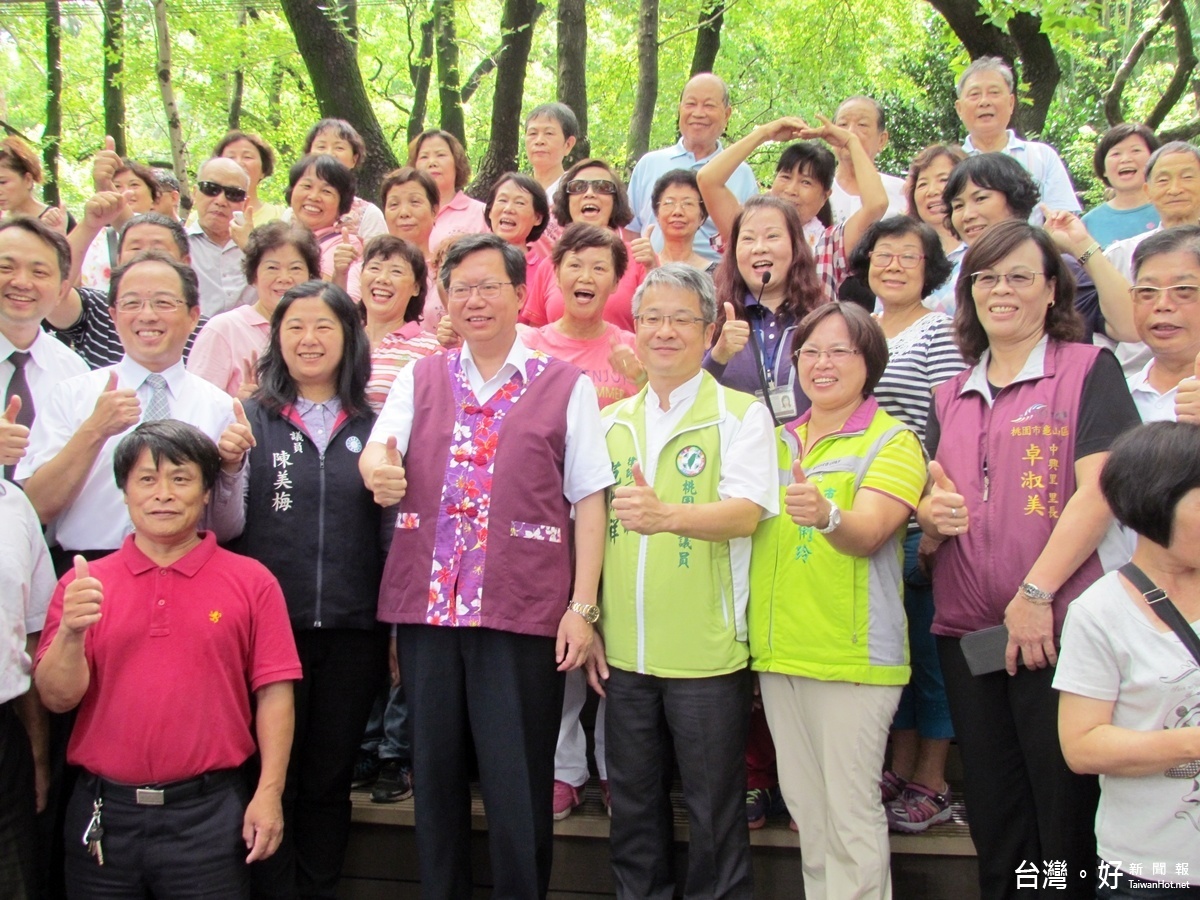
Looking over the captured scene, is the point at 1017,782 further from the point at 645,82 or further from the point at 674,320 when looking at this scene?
the point at 645,82

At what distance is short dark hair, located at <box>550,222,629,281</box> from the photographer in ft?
13.3

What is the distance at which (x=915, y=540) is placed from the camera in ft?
11.3

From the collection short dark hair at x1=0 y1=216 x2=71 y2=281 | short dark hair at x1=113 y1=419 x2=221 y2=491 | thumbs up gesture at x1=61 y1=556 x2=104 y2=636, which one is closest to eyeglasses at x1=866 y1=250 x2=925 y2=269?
short dark hair at x1=113 y1=419 x2=221 y2=491

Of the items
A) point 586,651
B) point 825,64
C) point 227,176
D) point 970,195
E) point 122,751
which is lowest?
point 122,751

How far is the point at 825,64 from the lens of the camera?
15141 mm

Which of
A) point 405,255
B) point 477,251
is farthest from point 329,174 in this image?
point 477,251

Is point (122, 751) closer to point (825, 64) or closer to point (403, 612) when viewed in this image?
point (403, 612)

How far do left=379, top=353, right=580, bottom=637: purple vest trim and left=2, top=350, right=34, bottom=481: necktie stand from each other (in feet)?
4.41

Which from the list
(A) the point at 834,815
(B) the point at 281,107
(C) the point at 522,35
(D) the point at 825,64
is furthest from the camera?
(B) the point at 281,107

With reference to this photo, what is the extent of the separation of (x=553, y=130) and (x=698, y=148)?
0.91 meters

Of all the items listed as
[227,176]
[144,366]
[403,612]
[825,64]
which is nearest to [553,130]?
[227,176]

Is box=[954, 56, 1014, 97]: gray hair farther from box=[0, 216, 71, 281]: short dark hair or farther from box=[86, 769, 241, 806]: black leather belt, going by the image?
box=[86, 769, 241, 806]: black leather belt

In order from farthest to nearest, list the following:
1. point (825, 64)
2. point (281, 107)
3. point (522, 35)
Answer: point (281, 107), point (825, 64), point (522, 35)

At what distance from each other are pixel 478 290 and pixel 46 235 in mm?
1645
